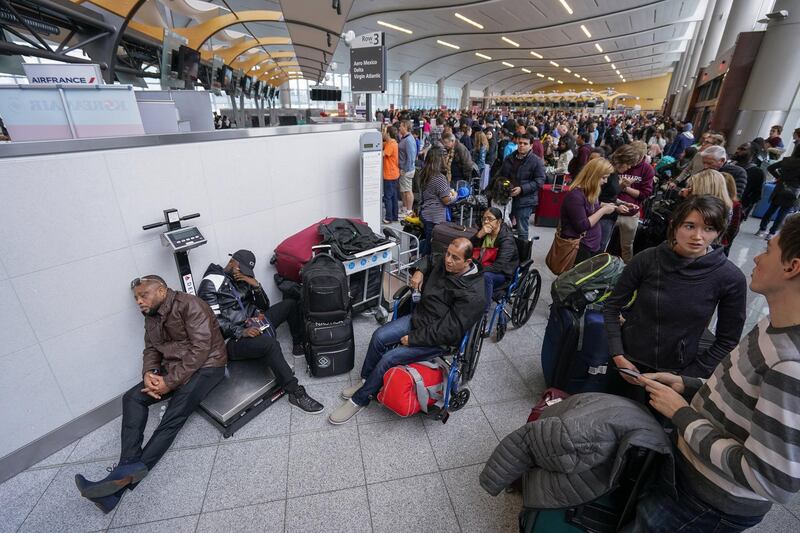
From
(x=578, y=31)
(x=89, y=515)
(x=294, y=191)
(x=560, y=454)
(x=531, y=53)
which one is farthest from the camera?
(x=531, y=53)

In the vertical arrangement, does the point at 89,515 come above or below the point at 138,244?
below

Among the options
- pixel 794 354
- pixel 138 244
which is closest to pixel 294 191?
pixel 138 244

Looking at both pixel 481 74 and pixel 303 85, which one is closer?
pixel 303 85

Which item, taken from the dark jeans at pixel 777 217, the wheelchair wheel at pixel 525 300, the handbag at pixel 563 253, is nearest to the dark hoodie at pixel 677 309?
the handbag at pixel 563 253

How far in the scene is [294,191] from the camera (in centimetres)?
382

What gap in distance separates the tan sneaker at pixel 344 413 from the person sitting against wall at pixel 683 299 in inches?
71.0

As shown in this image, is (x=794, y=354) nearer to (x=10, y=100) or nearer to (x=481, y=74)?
(x=10, y=100)

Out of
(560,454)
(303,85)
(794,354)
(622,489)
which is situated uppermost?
(303,85)

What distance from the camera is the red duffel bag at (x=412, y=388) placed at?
2.35 meters

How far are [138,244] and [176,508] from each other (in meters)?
1.82

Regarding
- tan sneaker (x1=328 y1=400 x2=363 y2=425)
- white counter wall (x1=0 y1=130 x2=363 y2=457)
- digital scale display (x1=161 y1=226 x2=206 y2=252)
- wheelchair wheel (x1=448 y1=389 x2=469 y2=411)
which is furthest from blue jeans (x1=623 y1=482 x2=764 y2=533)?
white counter wall (x1=0 y1=130 x2=363 y2=457)

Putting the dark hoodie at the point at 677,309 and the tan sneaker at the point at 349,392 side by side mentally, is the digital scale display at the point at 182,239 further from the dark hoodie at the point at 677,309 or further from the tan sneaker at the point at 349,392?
the dark hoodie at the point at 677,309

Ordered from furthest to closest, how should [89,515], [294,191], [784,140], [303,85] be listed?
1. [303,85]
2. [784,140]
3. [294,191]
4. [89,515]

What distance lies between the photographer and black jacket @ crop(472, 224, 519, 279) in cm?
332
